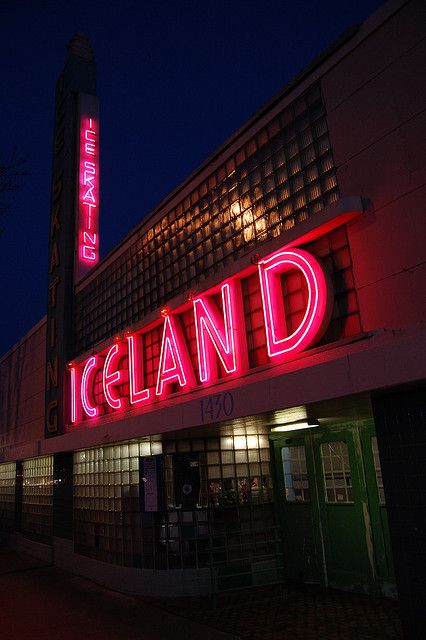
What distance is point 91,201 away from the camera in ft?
55.9

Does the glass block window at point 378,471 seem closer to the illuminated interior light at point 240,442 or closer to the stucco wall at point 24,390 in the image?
the illuminated interior light at point 240,442

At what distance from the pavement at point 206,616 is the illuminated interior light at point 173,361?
3.84m

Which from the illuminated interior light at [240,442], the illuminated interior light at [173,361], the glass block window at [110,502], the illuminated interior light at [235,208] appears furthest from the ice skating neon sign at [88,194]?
the illuminated interior light at [240,442]

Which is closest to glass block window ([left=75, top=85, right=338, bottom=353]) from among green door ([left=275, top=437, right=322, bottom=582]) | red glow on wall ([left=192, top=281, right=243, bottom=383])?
red glow on wall ([left=192, top=281, right=243, bottom=383])

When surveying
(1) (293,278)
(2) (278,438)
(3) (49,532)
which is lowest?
(3) (49,532)

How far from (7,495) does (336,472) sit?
16.5 meters

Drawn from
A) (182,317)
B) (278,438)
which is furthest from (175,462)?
(182,317)

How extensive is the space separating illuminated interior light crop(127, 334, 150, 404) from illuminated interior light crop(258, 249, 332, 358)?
14.0ft

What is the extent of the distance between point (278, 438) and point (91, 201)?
34.1ft

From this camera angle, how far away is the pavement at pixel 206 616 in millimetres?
7312

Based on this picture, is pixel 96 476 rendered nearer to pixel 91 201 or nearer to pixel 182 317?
pixel 182 317

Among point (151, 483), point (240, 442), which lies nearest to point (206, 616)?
point (151, 483)

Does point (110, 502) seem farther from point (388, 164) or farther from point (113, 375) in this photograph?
point (388, 164)

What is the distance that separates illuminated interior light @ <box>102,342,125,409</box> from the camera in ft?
39.6
